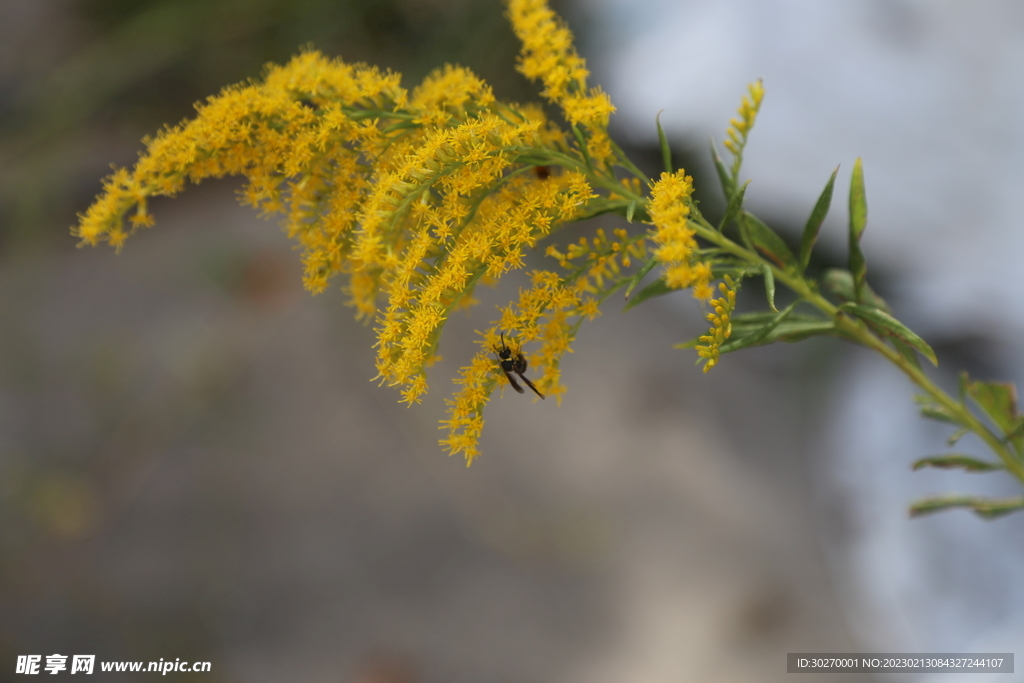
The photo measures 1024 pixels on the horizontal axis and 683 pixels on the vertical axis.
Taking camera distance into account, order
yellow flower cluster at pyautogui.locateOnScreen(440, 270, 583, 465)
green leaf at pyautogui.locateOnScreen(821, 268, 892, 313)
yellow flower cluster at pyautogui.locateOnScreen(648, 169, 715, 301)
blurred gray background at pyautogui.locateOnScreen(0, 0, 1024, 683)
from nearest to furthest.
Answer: yellow flower cluster at pyautogui.locateOnScreen(648, 169, 715, 301) → yellow flower cluster at pyautogui.locateOnScreen(440, 270, 583, 465) → green leaf at pyautogui.locateOnScreen(821, 268, 892, 313) → blurred gray background at pyautogui.locateOnScreen(0, 0, 1024, 683)

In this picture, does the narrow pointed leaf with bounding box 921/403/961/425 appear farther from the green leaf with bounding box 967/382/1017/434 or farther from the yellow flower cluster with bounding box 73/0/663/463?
the yellow flower cluster with bounding box 73/0/663/463

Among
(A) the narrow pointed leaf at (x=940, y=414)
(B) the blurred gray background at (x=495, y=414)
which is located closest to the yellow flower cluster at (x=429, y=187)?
(A) the narrow pointed leaf at (x=940, y=414)

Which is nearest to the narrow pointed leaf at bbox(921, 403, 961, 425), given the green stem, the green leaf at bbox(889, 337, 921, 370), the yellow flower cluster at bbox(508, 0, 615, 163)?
the green stem

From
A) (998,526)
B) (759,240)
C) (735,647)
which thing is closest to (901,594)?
(998,526)

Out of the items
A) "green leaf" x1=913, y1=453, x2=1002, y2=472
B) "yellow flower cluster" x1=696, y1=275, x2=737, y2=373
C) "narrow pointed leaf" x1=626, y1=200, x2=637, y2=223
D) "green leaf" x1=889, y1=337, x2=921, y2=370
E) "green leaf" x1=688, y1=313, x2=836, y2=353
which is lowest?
"green leaf" x1=913, y1=453, x2=1002, y2=472

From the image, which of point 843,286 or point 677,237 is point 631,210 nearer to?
point 677,237

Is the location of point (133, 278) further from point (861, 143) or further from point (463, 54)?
point (861, 143)

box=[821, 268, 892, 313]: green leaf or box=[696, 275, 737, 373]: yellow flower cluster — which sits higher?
box=[821, 268, 892, 313]: green leaf
